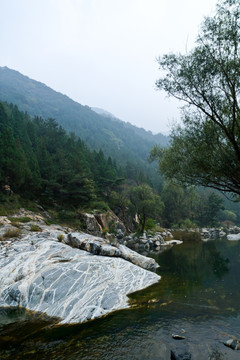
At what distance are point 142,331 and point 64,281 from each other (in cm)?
484

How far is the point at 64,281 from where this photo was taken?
11.6 metres

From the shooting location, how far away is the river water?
22.9ft

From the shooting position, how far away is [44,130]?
67562 millimetres

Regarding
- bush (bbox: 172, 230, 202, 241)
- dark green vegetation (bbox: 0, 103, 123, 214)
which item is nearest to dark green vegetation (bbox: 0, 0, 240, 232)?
dark green vegetation (bbox: 0, 103, 123, 214)

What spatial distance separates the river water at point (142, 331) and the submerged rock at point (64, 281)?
2.12 feet

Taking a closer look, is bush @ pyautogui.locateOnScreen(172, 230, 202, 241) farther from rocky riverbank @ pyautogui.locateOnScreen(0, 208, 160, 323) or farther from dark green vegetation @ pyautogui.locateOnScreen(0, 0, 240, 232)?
rocky riverbank @ pyautogui.locateOnScreen(0, 208, 160, 323)

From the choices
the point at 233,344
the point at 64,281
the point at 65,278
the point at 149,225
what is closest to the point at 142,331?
the point at 233,344

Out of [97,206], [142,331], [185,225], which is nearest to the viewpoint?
[142,331]

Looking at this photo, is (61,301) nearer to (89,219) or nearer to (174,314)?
(174,314)

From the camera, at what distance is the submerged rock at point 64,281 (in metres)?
10.1

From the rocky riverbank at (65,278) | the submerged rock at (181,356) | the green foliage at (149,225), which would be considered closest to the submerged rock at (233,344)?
the submerged rock at (181,356)

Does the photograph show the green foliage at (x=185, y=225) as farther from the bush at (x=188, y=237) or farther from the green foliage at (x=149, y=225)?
the green foliage at (x=149, y=225)

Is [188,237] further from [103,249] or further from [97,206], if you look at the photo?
[103,249]

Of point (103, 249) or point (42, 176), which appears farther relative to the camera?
point (42, 176)
